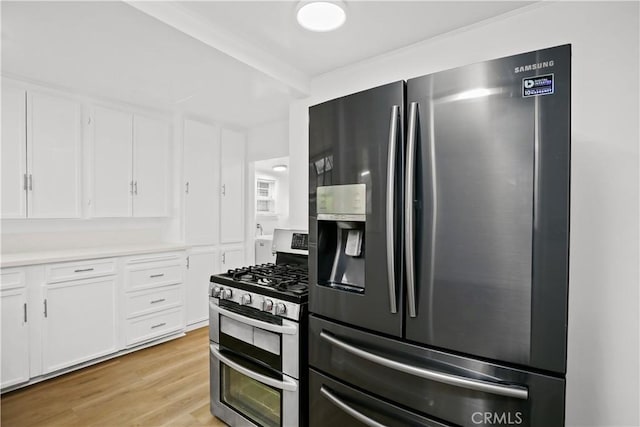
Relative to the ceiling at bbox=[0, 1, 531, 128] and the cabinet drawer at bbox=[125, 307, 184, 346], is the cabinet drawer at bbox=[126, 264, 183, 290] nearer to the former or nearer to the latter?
the cabinet drawer at bbox=[125, 307, 184, 346]

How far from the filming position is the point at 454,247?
1.22m

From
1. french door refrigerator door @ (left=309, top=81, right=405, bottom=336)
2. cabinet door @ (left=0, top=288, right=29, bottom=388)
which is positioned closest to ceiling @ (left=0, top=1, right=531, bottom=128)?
french door refrigerator door @ (left=309, top=81, right=405, bottom=336)

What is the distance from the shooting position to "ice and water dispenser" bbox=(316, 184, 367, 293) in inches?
59.5

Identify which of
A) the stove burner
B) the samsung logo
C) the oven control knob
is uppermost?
the samsung logo

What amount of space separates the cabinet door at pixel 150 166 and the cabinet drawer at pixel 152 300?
0.81 m

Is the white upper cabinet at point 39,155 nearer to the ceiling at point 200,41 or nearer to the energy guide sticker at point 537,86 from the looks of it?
the ceiling at point 200,41

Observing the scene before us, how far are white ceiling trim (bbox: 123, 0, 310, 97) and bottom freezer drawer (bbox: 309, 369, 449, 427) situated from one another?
1.95 meters

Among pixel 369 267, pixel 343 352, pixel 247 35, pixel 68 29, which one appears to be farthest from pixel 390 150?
pixel 68 29

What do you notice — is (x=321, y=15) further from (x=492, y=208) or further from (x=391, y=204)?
(x=492, y=208)

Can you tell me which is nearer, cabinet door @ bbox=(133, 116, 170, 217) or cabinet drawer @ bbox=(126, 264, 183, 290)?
cabinet drawer @ bbox=(126, 264, 183, 290)

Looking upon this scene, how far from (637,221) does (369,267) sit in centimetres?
123

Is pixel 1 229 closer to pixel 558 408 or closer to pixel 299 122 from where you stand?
pixel 299 122

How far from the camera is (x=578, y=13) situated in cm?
161

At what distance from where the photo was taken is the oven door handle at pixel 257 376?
1.70m
